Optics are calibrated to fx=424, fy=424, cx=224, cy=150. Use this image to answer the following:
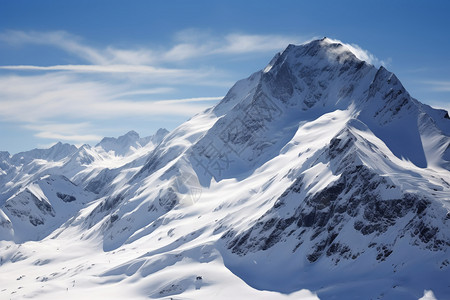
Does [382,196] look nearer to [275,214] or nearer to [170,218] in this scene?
[275,214]

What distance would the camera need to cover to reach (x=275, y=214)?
123m

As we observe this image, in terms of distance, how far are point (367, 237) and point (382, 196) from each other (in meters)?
10.4

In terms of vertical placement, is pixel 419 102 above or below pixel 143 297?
above

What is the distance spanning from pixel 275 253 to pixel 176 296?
1114 inches

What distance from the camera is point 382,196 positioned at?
100m

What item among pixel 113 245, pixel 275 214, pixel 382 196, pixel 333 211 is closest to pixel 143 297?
pixel 275 214

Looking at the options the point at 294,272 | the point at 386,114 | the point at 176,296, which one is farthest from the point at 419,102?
the point at 176,296

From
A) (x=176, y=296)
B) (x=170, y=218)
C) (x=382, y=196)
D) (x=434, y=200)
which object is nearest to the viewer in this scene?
(x=434, y=200)

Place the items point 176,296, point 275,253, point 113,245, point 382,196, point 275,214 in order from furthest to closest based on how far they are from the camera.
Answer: point 113,245 → point 275,214 → point 275,253 → point 176,296 → point 382,196

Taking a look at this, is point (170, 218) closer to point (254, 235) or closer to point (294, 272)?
point (254, 235)

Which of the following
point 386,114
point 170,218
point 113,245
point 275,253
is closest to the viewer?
point 275,253

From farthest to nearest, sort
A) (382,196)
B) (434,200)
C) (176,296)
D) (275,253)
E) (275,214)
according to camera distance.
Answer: (275,214) → (275,253) → (176,296) → (382,196) → (434,200)

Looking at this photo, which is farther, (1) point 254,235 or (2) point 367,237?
(1) point 254,235

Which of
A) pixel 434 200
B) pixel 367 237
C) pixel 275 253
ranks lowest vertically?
pixel 275 253
